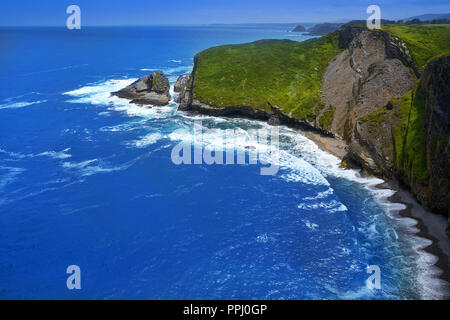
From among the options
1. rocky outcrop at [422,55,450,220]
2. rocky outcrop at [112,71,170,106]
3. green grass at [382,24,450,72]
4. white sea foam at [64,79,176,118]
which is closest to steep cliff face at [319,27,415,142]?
green grass at [382,24,450,72]

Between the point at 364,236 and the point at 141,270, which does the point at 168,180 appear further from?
the point at 364,236

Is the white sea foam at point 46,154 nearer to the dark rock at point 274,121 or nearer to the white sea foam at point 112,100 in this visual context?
the white sea foam at point 112,100

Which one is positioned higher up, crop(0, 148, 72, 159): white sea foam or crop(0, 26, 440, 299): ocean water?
crop(0, 148, 72, 159): white sea foam

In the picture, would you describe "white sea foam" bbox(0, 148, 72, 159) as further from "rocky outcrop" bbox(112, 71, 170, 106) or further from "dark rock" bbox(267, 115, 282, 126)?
"dark rock" bbox(267, 115, 282, 126)

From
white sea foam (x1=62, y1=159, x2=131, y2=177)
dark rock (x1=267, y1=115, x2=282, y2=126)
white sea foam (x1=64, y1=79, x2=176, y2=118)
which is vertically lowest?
white sea foam (x1=62, y1=159, x2=131, y2=177)

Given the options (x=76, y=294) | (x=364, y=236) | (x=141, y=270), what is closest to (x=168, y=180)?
(x=141, y=270)

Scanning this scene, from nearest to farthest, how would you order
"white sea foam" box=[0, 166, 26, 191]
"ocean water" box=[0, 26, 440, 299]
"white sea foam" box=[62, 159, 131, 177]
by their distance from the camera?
"ocean water" box=[0, 26, 440, 299] < "white sea foam" box=[0, 166, 26, 191] < "white sea foam" box=[62, 159, 131, 177]
